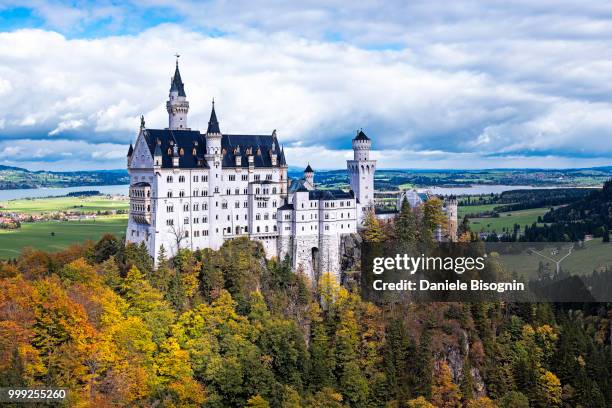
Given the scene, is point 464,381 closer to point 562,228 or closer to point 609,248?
point 609,248

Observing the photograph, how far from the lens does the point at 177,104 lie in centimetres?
10119

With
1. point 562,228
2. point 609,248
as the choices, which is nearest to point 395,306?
point 609,248

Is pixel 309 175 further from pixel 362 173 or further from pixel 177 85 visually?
pixel 177 85

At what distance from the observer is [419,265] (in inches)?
4146

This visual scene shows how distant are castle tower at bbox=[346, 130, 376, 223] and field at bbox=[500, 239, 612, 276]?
5095 cm

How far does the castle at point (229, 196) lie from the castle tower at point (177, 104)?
0.14 meters

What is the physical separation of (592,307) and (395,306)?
46010 mm

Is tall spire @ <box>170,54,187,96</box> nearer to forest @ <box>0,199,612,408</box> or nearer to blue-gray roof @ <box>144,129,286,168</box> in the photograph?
blue-gray roof @ <box>144,129,286,168</box>

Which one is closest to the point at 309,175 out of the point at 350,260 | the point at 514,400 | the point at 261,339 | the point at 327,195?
the point at 327,195

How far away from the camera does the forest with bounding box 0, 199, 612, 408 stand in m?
68.5

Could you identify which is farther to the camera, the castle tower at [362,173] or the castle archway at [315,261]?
the castle tower at [362,173]

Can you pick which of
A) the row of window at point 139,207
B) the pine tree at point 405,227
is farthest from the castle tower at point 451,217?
the row of window at point 139,207

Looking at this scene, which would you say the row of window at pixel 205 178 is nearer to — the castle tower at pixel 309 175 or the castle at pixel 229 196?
the castle at pixel 229 196

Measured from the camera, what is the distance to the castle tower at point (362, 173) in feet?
359
